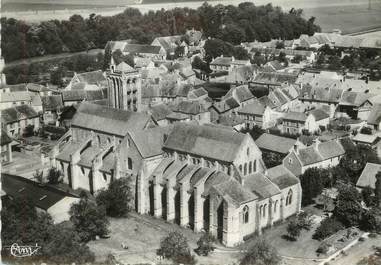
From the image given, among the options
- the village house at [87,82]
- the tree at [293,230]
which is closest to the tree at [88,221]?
the tree at [293,230]

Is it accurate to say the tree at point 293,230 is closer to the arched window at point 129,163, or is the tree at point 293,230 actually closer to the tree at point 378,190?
the tree at point 378,190

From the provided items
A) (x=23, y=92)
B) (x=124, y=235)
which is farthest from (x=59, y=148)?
(x=23, y=92)

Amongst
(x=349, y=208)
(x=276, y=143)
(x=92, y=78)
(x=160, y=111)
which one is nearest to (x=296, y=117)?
(x=276, y=143)

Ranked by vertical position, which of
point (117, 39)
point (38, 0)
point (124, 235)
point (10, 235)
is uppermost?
point (38, 0)

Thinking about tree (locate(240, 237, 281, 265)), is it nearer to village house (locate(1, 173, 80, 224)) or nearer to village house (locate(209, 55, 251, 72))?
village house (locate(1, 173, 80, 224))

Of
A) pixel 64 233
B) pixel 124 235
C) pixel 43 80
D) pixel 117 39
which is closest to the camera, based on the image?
pixel 64 233

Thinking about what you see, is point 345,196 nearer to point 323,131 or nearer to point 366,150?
point 366,150
